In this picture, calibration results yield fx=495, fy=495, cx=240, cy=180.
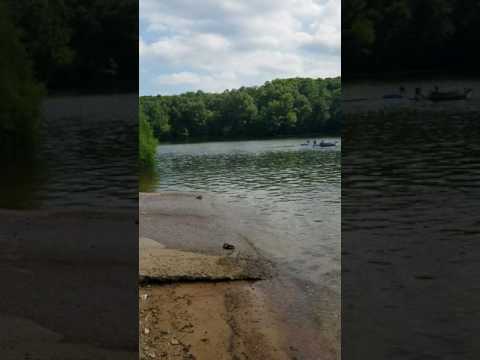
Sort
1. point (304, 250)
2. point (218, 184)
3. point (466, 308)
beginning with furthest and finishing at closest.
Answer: point (218, 184)
point (304, 250)
point (466, 308)

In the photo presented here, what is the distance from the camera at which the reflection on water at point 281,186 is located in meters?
26.0

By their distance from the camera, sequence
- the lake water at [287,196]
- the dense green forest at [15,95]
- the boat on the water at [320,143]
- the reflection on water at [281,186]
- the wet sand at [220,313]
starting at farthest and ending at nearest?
the boat on the water at [320,143] < the reflection on water at [281,186] < the lake water at [287,196] < the wet sand at [220,313] < the dense green forest at [15,95]

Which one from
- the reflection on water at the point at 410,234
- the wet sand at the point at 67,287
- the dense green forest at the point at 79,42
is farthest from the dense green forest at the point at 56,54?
the reflection on water at the point at 410,234

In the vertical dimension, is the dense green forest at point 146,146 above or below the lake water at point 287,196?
above

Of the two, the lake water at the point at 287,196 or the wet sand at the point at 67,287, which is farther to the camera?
the lake water at the point at 287,196

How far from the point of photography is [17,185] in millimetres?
4480

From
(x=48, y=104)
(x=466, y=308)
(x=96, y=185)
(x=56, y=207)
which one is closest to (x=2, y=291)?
(x=56, y=207)

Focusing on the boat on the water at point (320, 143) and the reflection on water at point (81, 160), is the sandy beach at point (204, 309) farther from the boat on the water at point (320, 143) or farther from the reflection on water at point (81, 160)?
the boat on the water at point (320, 143)

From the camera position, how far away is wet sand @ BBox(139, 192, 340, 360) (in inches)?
482

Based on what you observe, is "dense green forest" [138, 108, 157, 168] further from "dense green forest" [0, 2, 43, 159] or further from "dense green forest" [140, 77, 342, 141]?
"dense green forest" [0, 2, 43, 159]

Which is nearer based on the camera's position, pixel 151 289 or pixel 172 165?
pixel 151 289

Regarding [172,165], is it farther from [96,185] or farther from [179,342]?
[96,185]

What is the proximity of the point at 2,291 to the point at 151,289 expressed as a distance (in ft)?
32.7

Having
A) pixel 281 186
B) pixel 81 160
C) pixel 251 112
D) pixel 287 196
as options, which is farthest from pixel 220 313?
pixel 251 112
